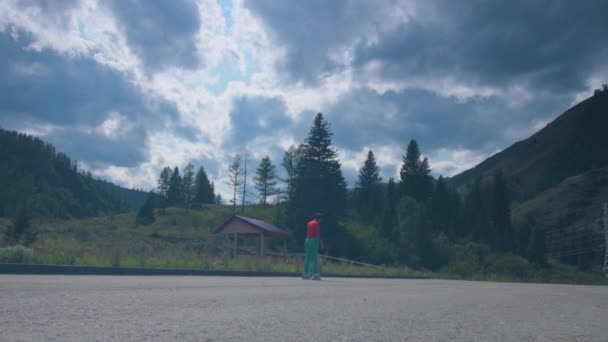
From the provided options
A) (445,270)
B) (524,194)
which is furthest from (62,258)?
(524,194)

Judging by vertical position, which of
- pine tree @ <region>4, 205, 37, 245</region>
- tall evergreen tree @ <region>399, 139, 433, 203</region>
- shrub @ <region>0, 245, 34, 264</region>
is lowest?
shrub @ <region>0, 245, 34, 264</region>

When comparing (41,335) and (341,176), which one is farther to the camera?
(341,176)

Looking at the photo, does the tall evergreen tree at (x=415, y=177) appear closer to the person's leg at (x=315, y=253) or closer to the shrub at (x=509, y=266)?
the shrub at (x=509, y=266)

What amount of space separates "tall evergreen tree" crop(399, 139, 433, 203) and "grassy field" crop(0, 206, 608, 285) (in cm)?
1269


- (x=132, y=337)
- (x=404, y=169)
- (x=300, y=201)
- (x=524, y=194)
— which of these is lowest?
(x=132, y=337)

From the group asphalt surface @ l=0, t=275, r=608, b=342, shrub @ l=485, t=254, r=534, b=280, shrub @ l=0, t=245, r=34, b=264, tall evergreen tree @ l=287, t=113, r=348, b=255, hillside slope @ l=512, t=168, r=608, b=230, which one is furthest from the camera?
hillside slope @ l=512, t=168, r=608, b=230

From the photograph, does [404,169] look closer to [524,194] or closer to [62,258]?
[62,258]

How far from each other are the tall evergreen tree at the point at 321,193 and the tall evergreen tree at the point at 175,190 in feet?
209

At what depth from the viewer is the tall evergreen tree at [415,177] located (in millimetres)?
73750

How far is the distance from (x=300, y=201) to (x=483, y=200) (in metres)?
70.2

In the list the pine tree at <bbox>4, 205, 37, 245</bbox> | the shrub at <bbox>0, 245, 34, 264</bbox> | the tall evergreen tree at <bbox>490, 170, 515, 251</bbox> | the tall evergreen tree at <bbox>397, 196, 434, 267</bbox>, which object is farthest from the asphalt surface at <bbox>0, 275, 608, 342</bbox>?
the tall evergreen tree at <bbox>490, 170, 515, 251</bbox>

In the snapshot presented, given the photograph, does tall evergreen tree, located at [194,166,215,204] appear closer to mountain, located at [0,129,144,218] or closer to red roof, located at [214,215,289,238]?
mountain, located at [0,129,144,218]

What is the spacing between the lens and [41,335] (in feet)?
12.5

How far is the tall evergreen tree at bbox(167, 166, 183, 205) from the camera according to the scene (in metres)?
108
